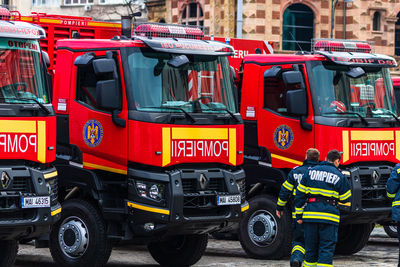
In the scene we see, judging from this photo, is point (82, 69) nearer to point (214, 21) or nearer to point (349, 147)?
point (349, 147)

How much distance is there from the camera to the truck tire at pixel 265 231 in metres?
15.4

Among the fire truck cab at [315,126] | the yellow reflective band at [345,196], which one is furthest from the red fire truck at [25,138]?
the fire truck cab at [315,126]

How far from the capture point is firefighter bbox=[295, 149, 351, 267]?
41.7 ft

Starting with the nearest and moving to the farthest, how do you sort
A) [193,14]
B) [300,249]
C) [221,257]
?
[300,249] < [221,257] < [193,14]

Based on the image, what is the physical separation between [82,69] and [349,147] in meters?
4.23

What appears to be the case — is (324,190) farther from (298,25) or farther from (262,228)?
(298,25)

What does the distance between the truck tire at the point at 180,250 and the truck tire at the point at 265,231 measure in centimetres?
126

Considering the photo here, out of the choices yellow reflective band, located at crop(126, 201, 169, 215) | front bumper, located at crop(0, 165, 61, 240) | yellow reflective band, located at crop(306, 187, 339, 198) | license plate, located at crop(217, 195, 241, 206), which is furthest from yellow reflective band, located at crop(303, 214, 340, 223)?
front bumper, located at crop(0, 165, 61, 240)

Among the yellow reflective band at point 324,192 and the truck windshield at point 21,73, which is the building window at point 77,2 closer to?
the truck windshield at point 21,73

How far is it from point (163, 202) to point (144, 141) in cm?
84

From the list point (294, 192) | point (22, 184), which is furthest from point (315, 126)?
point (22, 184)

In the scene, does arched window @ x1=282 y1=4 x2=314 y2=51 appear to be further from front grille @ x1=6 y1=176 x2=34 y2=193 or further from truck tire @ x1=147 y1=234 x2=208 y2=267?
front grille @ x1=6 y1=176 x2=34 y2=193

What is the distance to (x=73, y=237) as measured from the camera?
13.8 metres

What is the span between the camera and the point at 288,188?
13508 millimetres
